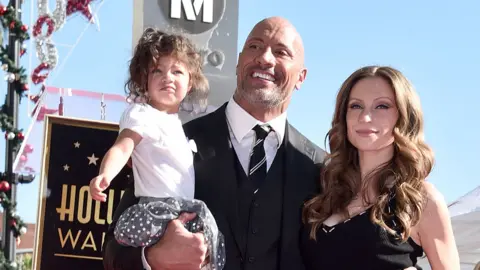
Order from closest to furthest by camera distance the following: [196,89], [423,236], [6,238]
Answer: [423,236] → [196,89] → [6,238]

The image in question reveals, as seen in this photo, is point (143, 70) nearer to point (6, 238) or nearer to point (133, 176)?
point (133, 176)

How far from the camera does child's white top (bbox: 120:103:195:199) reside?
9.45 feet

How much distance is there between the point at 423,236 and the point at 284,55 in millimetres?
1153

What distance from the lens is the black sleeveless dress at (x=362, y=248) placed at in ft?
8.84

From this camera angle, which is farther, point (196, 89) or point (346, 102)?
point (196, 89)

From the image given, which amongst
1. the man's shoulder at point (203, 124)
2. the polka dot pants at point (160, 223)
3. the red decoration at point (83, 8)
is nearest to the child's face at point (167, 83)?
the man's shoulder at point (203, 124)

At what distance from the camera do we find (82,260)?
459cm

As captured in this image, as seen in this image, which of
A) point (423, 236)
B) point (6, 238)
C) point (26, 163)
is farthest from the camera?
point (6, 238)

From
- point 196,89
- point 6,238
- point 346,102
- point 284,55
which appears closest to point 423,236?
point 346,102

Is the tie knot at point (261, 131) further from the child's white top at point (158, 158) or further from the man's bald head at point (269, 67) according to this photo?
the child's white top at point (158, 158)

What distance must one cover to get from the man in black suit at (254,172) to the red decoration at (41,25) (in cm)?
664

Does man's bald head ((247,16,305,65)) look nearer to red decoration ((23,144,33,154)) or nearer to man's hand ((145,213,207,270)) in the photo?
man's hand ((145,213,207,270))

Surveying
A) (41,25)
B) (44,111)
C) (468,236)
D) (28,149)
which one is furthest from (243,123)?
(41,25)

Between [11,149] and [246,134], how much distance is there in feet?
19.9
